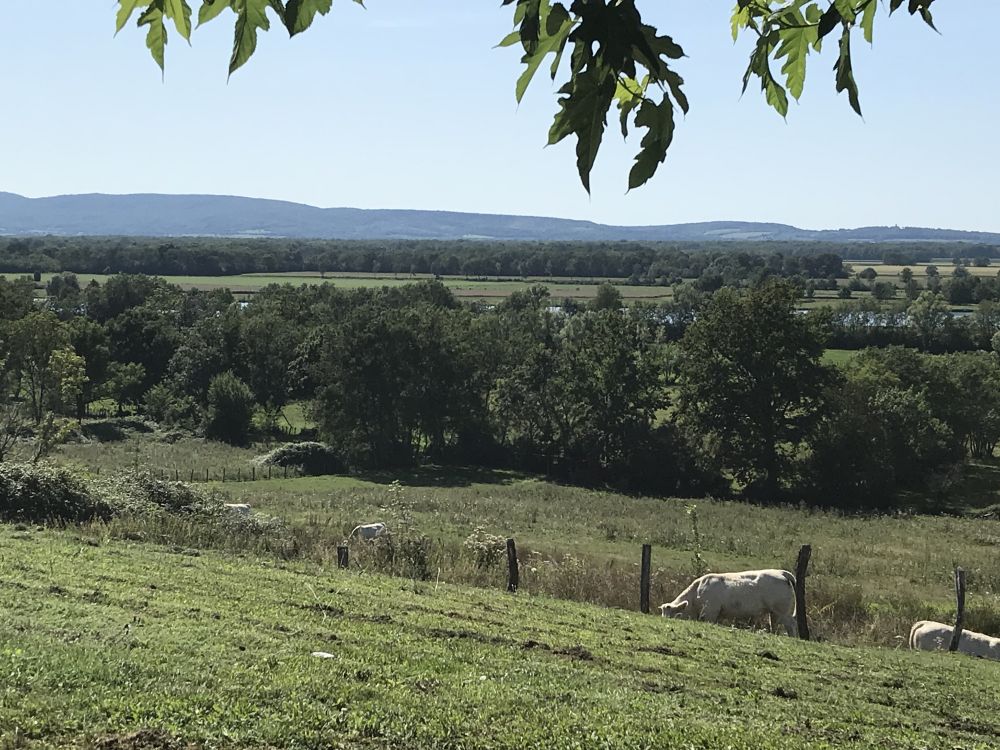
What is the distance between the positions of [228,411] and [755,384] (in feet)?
112

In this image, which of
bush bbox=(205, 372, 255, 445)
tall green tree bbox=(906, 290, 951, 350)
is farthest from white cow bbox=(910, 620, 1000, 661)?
tall green tree bbox=(906, 290, 951, 350)

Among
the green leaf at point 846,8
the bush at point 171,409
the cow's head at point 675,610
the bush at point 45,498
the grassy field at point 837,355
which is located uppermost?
the green leaf at point 846,8

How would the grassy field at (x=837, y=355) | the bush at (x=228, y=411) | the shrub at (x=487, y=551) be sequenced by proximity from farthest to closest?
the grassy field at (x=837, y=355) < the bush at (x=228, y=411) < the shrub at (x=487, y=551)

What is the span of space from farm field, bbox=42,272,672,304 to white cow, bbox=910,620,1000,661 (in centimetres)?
11168

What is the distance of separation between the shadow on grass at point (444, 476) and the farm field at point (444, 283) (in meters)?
71.8

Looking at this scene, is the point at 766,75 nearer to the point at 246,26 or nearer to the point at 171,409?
the point at 246,26

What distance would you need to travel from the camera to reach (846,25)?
2.53m

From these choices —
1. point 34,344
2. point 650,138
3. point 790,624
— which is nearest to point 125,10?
point 650,138

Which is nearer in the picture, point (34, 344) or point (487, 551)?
point (487, 551)

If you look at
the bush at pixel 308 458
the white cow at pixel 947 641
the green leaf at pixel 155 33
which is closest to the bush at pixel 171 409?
the bush at pixel 308 458

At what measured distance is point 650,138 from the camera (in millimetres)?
2164

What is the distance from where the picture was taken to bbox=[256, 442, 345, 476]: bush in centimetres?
5181

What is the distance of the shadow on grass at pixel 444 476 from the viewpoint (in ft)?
160

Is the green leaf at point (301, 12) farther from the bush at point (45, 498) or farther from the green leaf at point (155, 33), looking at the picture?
the bush at point (45, 498)
